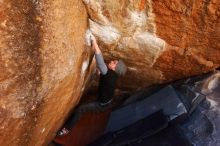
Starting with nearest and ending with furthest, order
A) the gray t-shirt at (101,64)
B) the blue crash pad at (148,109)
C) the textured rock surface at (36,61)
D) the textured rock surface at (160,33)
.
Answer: the textured rock surface at (36,61) < the textured rock surface at (160,33) < the gray t-shirt at (101,64) < the blue crash pad at (148,109)

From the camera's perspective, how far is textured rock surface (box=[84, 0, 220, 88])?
359cm

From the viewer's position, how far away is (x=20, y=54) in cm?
305

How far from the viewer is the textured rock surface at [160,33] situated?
3586mm

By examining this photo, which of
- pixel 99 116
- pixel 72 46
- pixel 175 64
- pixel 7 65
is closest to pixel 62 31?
pixel 72 46

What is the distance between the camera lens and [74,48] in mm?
3617

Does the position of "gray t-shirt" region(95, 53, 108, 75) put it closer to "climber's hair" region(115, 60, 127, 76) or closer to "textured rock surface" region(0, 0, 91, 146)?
"climber's hair" region(115, 60, 127, 76)

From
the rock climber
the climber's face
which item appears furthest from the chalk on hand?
the climber's face

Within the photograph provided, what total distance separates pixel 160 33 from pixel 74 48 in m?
0.82

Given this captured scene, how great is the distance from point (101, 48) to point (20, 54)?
→ 1.23m

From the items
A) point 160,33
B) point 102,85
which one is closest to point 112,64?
point 102,85

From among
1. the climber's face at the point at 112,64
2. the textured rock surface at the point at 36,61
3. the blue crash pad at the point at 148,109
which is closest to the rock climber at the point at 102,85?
the climber's face at the point at 112,64

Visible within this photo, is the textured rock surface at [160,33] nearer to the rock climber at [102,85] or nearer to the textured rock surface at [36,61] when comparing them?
the rock climber at [102,85]

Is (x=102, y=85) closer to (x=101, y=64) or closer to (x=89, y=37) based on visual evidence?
(x=101, y=64)

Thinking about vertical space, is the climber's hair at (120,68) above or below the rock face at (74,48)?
below
